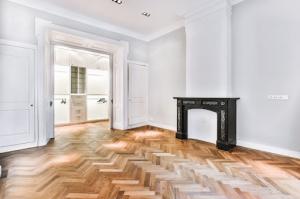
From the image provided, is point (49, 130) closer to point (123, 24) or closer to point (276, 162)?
point (123, 24)

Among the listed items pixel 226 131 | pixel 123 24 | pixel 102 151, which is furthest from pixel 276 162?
pixel 123 24

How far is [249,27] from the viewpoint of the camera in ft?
11.5

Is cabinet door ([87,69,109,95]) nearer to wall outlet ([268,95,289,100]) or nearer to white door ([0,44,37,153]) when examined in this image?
white door ([0,44,37,153])

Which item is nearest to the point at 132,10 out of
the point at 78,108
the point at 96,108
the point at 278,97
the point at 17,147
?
the point at 278,97

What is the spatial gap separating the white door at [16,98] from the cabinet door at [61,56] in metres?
→ 2.59

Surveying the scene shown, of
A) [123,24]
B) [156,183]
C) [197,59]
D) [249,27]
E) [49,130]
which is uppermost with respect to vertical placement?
[123,24]

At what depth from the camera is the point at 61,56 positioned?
615 cm

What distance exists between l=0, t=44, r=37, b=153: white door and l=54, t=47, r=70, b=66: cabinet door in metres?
2.59

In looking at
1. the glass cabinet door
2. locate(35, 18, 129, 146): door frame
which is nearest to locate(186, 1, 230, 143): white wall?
locate(35, 18, 129, 146): door frame

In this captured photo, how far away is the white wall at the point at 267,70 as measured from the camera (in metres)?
2.97

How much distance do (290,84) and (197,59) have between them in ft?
6.36

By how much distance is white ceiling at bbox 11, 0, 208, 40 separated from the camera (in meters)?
3.82

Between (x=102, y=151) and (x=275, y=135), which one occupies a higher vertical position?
(x=275, y=135)

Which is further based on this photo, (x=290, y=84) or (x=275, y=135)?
(x=275, y=135)
